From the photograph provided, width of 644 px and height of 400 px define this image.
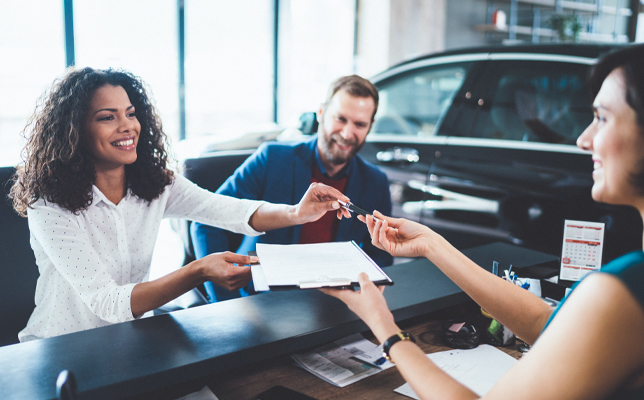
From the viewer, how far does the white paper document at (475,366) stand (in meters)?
1.11

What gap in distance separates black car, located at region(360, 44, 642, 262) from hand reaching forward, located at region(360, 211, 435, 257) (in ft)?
4.33

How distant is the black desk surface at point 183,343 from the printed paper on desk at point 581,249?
468mm

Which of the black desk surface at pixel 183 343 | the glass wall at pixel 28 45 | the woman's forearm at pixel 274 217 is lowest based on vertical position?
the black desk surface at pixel 183 343

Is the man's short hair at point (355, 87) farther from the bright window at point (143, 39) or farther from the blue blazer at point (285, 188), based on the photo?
the bright window at point (143, 39)

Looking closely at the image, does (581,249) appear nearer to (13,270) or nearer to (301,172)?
(301,172)

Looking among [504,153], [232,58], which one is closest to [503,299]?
[504,153]

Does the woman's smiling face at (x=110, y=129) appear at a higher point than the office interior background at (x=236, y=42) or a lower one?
lower

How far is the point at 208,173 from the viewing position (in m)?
2.16

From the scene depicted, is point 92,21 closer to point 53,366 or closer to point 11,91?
point 11,91

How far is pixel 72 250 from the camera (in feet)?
4.31

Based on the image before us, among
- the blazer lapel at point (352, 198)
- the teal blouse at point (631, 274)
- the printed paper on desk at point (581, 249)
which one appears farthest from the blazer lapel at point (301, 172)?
the teal blouse at point (631, 274)

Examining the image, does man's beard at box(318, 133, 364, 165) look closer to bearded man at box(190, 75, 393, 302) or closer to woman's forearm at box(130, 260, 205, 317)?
bearded man at box(190, 75, 393, 302)

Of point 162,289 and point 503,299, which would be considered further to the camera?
point 162,289

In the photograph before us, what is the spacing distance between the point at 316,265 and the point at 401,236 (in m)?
0.30
